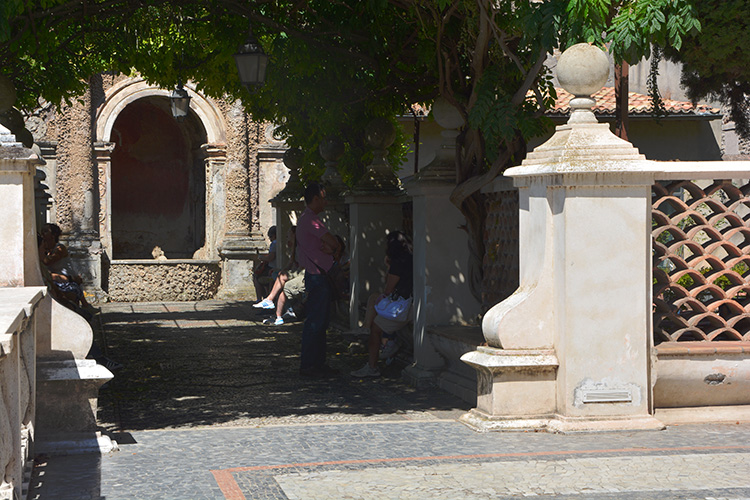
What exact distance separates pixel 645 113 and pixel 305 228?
14517 millimetres

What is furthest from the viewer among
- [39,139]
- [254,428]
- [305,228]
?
[39,139]

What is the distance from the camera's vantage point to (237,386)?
364 inches

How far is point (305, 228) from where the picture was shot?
32.2ft

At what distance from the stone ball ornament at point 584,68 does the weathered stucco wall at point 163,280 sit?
14.9m

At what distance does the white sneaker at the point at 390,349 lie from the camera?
9992 millimetres

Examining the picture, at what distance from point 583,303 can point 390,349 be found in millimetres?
3686

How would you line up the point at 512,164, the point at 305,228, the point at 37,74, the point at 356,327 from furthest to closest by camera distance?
the point at 356,327
the point at 37,74
the point at 305,228
the point at 512,164

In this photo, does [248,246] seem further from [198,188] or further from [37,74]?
[37,74]

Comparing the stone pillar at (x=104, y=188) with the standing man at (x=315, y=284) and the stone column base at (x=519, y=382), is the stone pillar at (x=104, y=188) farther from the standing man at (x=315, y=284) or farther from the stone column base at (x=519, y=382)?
the stone column base at (x=519, y=382)

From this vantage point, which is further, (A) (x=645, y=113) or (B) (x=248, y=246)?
(A) (x=645, y=113)

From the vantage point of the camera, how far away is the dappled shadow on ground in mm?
7605

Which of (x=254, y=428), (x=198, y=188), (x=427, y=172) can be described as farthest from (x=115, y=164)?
(x=254, y=428)

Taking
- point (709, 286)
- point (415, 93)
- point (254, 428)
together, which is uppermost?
point (415, 93)

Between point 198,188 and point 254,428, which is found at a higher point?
point 198,188
